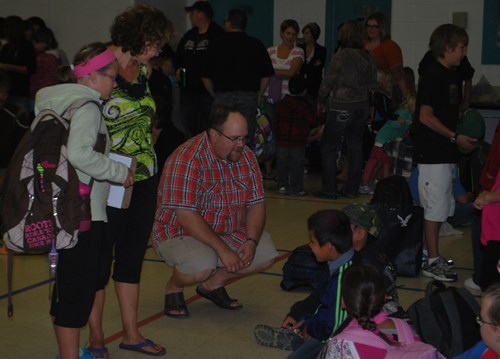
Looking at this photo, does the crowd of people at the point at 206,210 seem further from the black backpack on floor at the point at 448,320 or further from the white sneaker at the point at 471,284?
the black backpack on floor at the point at 448,320

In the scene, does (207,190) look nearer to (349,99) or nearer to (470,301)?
(470,301)

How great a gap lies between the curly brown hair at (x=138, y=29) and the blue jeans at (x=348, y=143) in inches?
165

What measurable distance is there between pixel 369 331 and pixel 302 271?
2047 millimetres

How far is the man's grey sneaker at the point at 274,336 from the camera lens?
148 inches

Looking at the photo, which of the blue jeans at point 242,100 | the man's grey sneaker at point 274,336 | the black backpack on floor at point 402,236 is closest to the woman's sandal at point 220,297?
the man's grey sneaker at point 274,336

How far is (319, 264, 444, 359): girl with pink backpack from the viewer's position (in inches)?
104

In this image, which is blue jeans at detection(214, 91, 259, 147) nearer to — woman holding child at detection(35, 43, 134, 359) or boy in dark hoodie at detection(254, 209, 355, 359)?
boy in dark hoodie at detection(254, 209, 355, 359)

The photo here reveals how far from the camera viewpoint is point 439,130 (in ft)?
16.0

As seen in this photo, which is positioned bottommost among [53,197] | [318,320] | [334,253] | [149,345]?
[149,345]

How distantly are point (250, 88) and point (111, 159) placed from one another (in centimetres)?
416

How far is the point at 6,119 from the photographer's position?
5566 millimetres

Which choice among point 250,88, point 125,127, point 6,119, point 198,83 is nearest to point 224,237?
point 125,127

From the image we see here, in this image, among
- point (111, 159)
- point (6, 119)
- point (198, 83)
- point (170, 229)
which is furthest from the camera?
point (198, 83)

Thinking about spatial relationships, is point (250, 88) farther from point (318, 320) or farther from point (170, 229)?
point (318, 320)
